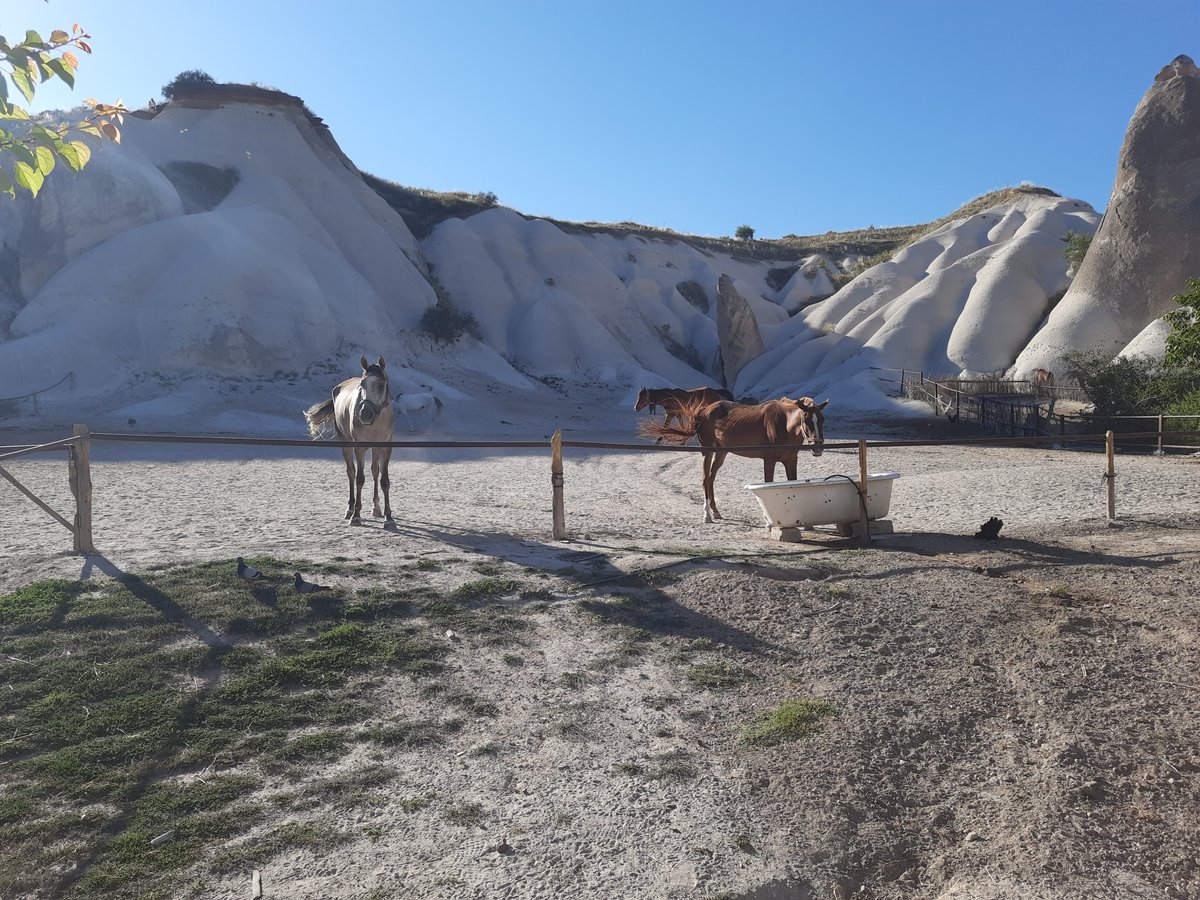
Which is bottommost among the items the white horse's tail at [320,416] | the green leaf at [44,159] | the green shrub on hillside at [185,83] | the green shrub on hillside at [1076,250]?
the white horse's tail at [320,416]

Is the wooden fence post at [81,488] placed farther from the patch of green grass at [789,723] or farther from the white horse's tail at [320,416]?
the patch of green grass at [789,723]

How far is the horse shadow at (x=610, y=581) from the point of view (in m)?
5.68

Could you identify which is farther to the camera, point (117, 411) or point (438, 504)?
point (117, 411)

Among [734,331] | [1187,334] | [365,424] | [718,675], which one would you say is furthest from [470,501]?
[734,331]

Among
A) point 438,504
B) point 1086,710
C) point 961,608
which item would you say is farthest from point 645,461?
point 1086,710

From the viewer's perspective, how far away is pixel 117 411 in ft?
78.6

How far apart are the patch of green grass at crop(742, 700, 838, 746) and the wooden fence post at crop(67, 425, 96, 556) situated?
6.10 metres

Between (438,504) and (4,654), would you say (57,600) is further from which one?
(438,504)

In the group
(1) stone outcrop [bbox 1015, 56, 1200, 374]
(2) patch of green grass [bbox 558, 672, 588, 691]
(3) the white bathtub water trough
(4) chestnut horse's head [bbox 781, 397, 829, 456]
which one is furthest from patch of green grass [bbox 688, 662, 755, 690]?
(1) stone outcrop [bbox 1015, 56, 1200, 374]

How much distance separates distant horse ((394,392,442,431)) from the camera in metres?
26.5

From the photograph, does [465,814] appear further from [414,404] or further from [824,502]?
[414,404]

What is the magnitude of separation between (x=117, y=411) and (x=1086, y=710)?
85.2ft

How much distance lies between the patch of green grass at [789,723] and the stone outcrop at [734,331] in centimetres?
4340

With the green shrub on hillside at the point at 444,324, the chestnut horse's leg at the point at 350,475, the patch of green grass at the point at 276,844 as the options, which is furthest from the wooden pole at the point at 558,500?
the green shrub on hillside at the point at 444,324
